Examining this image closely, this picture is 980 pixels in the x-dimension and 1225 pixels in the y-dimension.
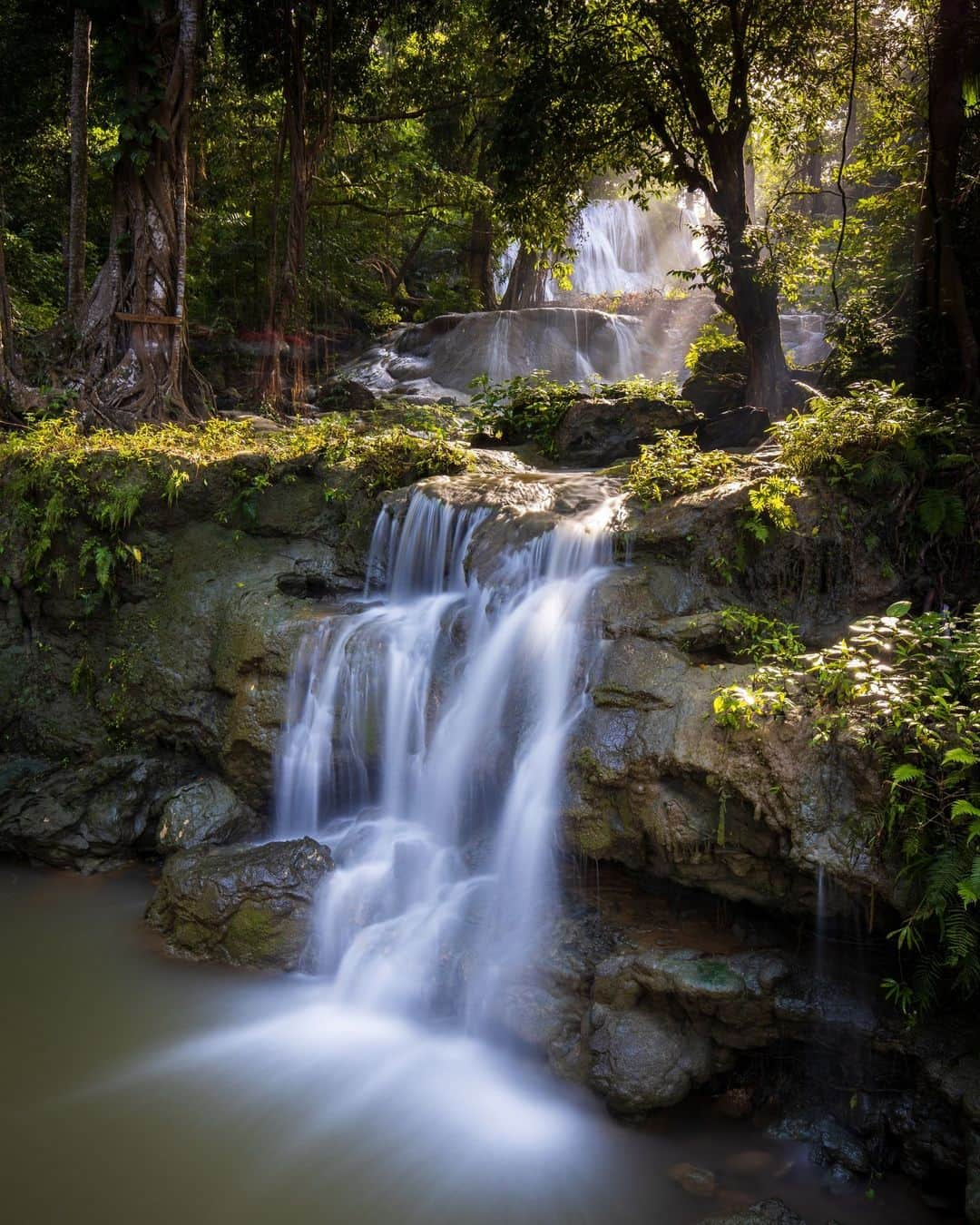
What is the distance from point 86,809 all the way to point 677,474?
598cm

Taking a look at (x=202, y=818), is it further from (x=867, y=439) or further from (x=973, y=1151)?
(x=867, y=439)

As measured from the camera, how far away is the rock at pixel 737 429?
1001 centimetres

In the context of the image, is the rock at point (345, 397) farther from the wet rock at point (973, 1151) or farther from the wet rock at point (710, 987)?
the wet rock at point (973, 1151)

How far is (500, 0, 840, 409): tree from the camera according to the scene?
9.67 m

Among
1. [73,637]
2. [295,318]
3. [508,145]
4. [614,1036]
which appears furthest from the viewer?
[295,318]

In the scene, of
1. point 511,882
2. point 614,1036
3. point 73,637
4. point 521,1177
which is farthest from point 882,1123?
point 73,637

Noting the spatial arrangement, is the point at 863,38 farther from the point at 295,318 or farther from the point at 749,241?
the point at 295,318

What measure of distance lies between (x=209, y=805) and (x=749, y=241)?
8640 mm

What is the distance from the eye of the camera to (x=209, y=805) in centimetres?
717

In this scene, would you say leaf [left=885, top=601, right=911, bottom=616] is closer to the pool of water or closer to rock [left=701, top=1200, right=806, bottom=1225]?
the pool of water

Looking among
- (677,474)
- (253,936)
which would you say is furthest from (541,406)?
(253,936)

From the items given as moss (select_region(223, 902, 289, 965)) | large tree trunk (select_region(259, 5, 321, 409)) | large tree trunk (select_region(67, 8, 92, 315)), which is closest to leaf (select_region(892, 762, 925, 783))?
moss (select_region(223, 902, 289, 965))

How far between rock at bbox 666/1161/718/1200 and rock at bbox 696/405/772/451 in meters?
7.61

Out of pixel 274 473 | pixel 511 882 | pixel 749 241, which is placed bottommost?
pixel 511 882
